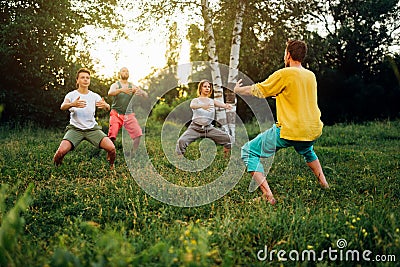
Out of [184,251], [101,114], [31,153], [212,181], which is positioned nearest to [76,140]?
[31,153]

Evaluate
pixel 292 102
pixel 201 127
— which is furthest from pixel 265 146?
pixel 201 127

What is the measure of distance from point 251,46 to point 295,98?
991 centimetres

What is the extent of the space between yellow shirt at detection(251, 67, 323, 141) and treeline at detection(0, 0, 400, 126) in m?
1.43

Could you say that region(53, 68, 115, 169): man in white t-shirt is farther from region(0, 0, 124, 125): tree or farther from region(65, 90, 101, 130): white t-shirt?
region(0, 0, 124, 125): tree

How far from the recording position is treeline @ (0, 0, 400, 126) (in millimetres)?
13031

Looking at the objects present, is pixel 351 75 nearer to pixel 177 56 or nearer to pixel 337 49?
pixel 337 49

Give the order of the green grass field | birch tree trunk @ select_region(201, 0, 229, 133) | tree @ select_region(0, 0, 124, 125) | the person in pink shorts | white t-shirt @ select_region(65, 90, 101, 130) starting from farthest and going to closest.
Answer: tree @ select_region(0, 0, 124, 125)
birch tree trunk @ select_region(201, 0, 229, 133)
the person in pink shorts
white t-shirt @ select_region(65, 90, 101, 130)
the green grass field

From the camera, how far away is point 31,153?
9320 millimetres

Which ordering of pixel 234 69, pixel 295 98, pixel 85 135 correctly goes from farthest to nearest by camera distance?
pixel 234 69, pixel 85 135, pixel 295 98

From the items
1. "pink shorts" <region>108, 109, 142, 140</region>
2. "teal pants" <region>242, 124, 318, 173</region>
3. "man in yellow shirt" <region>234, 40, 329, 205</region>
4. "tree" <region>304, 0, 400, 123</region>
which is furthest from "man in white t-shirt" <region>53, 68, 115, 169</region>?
"tree" <region>304, 0, 400, 123</region>

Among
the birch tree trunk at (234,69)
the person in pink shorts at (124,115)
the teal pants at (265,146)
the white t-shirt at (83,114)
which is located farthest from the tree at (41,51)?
the teal pants at (265,146)

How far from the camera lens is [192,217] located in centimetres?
487

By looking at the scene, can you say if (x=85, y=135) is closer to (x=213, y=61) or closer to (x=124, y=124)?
(x=124, y=124)

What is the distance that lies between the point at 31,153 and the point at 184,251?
6.92 metres
